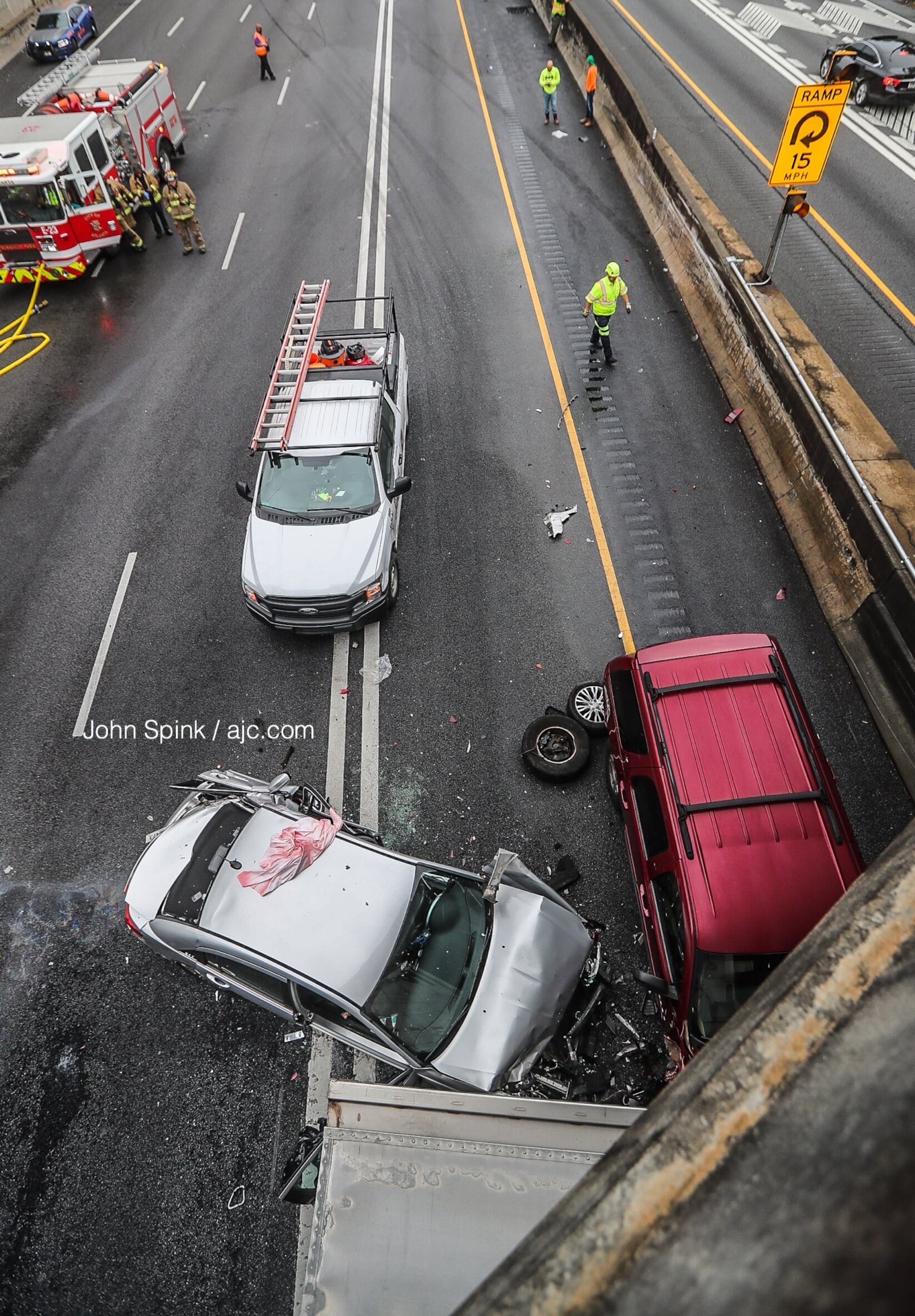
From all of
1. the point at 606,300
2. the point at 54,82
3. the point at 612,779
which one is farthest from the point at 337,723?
the point at 54,82

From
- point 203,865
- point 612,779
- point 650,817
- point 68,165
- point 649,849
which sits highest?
point 68,165

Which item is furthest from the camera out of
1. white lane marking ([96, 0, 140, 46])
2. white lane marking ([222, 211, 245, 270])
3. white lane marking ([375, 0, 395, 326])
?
white lane marking ([96, 0, 140, 46])

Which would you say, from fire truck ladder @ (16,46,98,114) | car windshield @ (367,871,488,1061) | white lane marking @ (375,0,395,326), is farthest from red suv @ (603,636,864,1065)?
fire truck ladder @ (16,46,98,114)

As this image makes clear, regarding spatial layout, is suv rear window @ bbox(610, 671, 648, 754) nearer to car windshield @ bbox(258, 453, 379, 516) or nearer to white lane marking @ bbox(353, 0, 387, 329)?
car windshield @ bbox(258, 453, 379, 516)

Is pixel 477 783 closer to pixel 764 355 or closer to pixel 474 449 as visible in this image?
pixel 474 449

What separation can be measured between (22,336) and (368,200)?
27.5ft

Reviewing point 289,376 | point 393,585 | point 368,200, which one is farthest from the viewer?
point 368,200

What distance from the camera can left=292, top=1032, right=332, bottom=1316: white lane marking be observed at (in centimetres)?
554

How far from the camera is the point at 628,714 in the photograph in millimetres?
7012

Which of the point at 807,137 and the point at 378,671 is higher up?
the point at 807,137

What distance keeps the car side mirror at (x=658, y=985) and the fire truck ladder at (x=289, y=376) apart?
725cm

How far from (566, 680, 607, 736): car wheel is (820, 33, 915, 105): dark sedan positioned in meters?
18.0

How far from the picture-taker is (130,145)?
53.1 feet

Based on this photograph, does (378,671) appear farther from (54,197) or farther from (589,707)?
(54,197)
